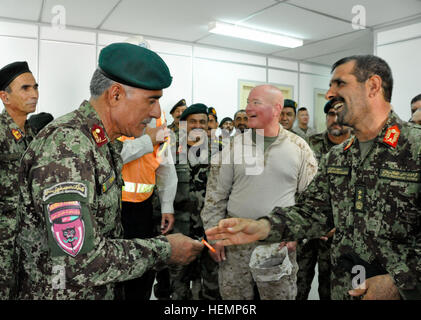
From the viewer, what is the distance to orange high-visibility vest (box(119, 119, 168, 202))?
2338mm

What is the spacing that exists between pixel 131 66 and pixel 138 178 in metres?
1.25

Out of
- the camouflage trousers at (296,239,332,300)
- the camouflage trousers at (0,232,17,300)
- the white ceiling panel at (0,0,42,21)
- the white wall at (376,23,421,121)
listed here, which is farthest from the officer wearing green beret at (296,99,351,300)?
the white ceiling panel at (0,0,42,21)

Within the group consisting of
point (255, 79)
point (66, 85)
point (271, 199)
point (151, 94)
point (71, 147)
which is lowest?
point (271, 199)

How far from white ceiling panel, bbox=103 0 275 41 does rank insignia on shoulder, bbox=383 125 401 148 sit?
332cm

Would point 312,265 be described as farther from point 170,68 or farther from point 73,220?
point 170,68

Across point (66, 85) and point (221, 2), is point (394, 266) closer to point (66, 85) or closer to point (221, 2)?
point (221, 2)

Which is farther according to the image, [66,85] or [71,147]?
[66,85]

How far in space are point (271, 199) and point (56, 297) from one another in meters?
1.50

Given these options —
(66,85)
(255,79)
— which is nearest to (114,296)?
(66,85)

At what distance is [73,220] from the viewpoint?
98cm

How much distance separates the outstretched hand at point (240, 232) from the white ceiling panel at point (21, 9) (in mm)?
4060

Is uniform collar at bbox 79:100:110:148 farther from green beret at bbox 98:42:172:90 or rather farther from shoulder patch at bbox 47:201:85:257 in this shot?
shoulder patch at bbox 47:201:85:257

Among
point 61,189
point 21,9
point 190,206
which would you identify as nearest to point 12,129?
point 190,206

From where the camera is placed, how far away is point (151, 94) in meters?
1.30
